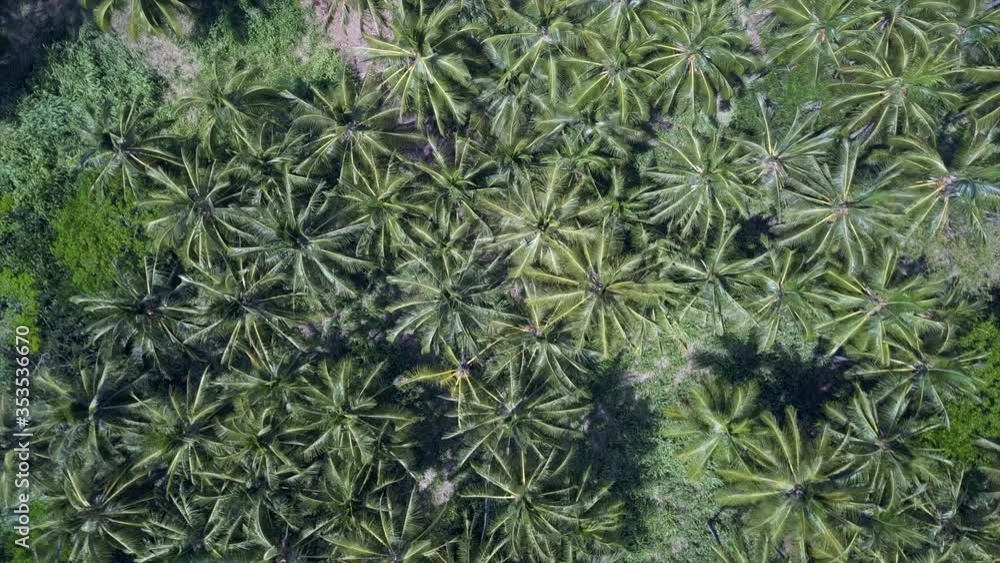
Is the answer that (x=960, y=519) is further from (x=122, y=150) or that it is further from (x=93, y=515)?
(x=122, y=150)

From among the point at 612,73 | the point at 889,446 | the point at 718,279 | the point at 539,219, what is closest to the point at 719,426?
the point at 718,279

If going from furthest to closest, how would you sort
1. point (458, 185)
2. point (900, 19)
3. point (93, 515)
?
point (458, 185) → point (900, 19) → point (93, 515)

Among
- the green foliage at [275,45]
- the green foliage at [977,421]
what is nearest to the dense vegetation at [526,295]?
the green foliage at [977,421]

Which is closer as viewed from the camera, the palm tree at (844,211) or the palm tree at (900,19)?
the palm tree at (844,211)

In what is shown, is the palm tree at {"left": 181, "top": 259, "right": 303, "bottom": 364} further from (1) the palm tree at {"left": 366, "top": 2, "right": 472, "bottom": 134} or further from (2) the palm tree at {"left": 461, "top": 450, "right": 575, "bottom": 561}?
(2) the palm tree at {"left": 461, "top": 450, "right": 575, "bottom": 561}

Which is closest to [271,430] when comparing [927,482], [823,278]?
[823,278]

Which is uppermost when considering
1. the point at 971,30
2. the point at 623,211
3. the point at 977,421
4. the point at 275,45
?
the point at 275,45

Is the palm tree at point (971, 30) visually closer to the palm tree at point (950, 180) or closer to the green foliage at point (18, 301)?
the palm tree at point (950, 180)
